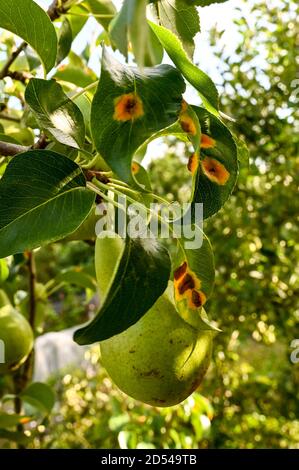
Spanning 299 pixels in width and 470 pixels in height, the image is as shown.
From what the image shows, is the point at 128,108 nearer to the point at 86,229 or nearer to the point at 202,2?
the point at 202,2

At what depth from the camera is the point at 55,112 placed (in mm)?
514

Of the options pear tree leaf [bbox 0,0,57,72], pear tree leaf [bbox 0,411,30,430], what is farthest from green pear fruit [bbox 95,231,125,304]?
pear tree leaf [bbox 0,411,30,430]

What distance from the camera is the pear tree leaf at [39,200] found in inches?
18.5

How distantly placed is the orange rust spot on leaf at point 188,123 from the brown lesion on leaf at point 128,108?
4cm

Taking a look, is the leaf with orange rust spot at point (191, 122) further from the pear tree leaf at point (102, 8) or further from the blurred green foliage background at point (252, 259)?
the blurred green foliage background at point (252, 259)

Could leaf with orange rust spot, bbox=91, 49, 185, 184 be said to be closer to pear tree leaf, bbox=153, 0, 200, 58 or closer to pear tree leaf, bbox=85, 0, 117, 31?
pear tree leaf, bbox=153, 0, 200, 58

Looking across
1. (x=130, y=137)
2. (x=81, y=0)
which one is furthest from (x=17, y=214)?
(x=81, y=0)

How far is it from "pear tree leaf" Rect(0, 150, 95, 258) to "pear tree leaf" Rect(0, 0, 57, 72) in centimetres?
16

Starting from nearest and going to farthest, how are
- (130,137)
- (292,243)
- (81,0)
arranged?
(130,137), (81,0), (292,243)

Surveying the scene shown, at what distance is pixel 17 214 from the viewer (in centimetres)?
48

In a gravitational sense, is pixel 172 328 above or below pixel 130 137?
below

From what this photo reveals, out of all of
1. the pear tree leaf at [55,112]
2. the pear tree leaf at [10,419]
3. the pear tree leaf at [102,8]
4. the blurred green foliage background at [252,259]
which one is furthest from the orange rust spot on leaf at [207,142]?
the blurred green foliage background at [252,259]

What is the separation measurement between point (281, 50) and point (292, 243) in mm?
596
